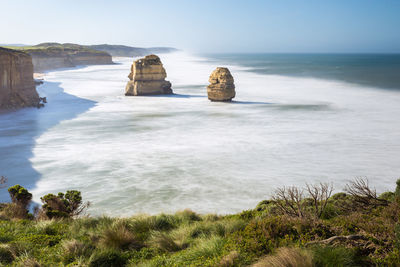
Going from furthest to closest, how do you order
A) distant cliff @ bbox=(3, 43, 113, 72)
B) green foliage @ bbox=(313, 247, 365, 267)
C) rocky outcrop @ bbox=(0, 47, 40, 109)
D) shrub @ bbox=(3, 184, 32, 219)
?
1. distant cliff @ bbox=(3, 43, 113, 72)
2. rocky outcrop @ bbox=(0, 47, 40, 109)
3. shrub @ bbox=(3, 184, 32, 219)
4. green foliage @ bbox=(313, 247, 365, 267)

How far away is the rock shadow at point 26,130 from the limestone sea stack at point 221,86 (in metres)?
12.6

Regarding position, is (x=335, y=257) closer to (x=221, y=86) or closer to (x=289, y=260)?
(x=289, y=260)

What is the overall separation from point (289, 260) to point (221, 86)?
31.4 metres

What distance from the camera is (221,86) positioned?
115 feet

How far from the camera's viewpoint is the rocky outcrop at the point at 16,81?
3114 centimetres

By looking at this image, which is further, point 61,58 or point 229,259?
point 61,58

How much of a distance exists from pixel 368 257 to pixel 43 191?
12022 mm

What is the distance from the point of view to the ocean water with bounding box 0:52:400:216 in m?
13.6

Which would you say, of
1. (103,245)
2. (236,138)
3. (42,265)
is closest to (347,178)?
(236,138)

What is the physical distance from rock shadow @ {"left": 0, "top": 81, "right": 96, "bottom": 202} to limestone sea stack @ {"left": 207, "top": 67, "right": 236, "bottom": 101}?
1256cm

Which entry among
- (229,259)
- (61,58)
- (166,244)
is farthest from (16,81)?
(61,58)

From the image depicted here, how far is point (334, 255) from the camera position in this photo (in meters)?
4.77

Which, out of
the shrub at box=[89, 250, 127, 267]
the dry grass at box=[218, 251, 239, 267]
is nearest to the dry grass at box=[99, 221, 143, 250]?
the shrub at box=[89, 250, 127, 267]

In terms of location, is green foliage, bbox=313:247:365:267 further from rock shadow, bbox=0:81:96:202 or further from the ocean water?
rock shadow, bbox=0:81:96:202
